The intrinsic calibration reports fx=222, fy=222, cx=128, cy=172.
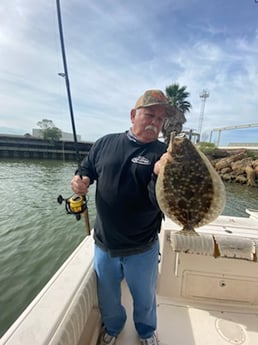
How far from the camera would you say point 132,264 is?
172cm

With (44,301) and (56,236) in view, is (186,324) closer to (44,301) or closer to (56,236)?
(44,301)

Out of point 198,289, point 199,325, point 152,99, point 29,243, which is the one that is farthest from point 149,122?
point 29,243

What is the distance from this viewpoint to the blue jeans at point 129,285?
5.71ft

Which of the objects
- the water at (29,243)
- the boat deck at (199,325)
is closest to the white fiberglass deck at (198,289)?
the boat deck at (199,325)

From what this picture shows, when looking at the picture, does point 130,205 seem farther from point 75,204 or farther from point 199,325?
point 199,325

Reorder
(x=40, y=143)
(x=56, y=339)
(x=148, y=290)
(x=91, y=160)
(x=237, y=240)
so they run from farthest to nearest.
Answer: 1. (x=40, y=143)
2. (x=237, y=240)
3. (x=91, y=160)
4. (x=148, y=290)
5. (x=56, y=339)

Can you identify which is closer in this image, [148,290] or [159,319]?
[148,290]

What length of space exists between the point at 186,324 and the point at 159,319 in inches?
10.9

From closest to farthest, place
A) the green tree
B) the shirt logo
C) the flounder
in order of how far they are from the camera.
Result: 1. the flounder
2. the shirt logo
3. the green tree

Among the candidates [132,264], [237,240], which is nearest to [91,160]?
[132,264]

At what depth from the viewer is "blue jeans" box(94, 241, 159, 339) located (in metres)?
1.74

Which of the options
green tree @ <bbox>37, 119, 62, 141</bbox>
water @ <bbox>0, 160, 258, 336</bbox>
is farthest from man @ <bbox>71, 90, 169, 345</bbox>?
green tree @ <bbox>37, 119, 62, 141</bbox>

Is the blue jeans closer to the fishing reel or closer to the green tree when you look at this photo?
the fishing reel

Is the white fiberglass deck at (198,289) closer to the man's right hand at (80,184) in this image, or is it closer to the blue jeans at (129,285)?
the blue jeans at (129,285)
